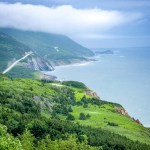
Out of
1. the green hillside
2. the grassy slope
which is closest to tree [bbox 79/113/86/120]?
the green hillside

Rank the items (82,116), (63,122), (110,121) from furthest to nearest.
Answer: (82,116), (110,121), (63,122)

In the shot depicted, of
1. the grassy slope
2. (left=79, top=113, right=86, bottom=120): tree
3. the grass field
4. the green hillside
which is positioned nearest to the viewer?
the green hillside

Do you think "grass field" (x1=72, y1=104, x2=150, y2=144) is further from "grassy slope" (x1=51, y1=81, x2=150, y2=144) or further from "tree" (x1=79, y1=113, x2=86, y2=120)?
"tree" (x1=79, y1=113, x2=86, y2=120)

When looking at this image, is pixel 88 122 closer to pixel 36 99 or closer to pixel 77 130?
pixel 36 99

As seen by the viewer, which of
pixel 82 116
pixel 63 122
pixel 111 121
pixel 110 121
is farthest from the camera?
pixel 82 116

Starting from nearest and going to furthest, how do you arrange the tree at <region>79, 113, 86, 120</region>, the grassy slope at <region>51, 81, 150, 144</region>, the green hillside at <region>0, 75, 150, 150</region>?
the green hillside at <region>0, 75, 150, 150</region>, the grassy slope at <region>51, 81, 150, 144</region>, the tree at <region>79, 113, 86, 120</region>

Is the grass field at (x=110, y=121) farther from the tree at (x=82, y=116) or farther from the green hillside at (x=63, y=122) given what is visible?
the tree at (x=82, y=116)

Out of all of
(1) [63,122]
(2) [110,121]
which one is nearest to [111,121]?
(2) [110,121]

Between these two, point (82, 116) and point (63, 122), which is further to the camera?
point (82, 116)

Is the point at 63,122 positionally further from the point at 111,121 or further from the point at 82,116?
the point at 111,121
